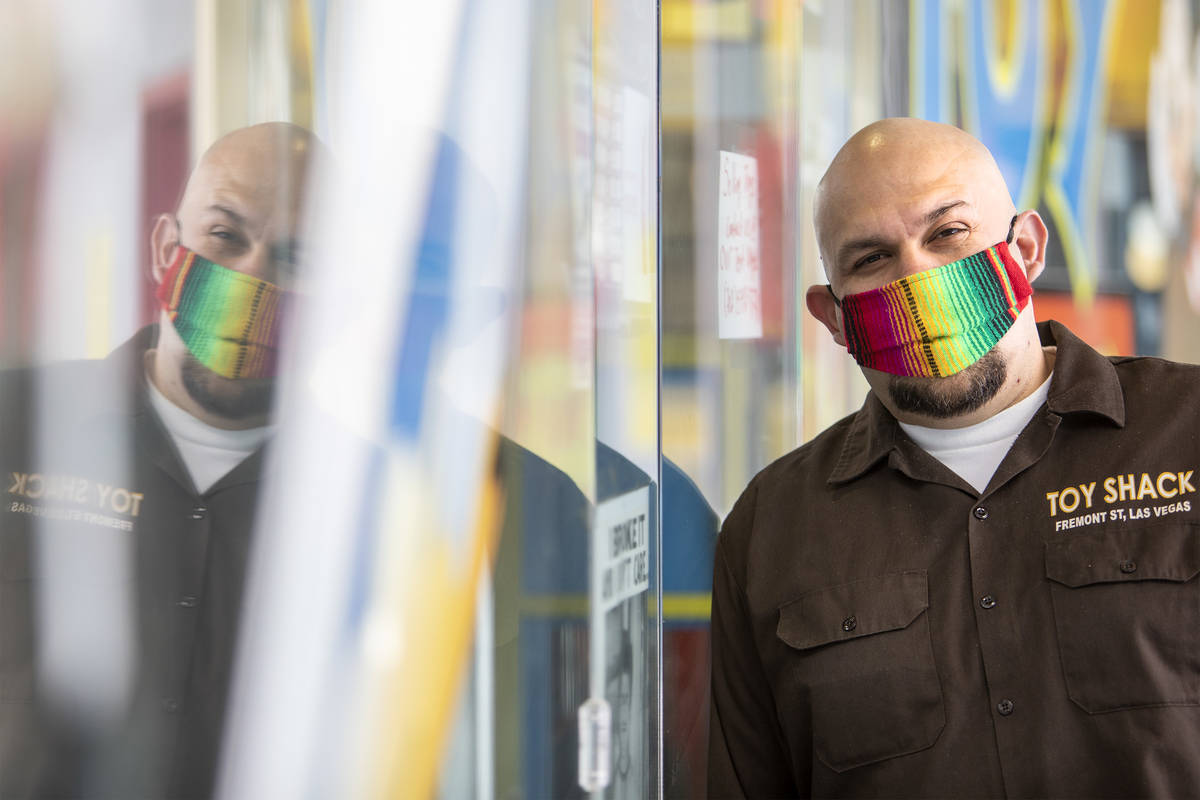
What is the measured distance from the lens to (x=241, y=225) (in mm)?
779

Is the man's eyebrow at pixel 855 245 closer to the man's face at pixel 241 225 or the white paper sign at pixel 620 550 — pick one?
the white paper sign at pixel 620 550

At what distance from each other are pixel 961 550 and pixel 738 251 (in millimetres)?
582

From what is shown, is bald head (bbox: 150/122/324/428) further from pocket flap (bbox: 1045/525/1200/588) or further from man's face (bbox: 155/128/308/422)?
pocket flap (bbox: 1045/525/1200/588)

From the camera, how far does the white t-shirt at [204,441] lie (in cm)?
77

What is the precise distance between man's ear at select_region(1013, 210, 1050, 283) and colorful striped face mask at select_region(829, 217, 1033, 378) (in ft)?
0.23

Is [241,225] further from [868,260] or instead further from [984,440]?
[984,440]

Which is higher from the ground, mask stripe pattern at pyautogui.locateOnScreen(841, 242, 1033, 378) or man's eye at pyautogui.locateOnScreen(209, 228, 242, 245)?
mask stripe pattern at pyautogui.locateOnScreen(841, 242, 1033, 378)

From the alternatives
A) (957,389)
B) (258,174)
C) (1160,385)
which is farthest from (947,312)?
(258,174)

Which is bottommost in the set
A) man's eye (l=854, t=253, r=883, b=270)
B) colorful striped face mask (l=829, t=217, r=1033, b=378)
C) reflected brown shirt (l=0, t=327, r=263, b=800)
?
reflected brown shirt (l=0, t=327, r=263, b=800)

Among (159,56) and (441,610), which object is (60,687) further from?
(159,56)

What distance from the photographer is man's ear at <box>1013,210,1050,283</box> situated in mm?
1510

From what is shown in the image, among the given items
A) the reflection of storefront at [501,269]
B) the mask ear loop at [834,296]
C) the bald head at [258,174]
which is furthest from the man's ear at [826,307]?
the bald head at [258,174]

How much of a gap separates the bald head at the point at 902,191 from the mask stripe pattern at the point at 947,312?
0.04 m

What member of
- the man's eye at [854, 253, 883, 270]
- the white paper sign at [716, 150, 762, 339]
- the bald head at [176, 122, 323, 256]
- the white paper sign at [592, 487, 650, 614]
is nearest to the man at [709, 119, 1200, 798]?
the man's eye at [854, 253, 883, 270]
